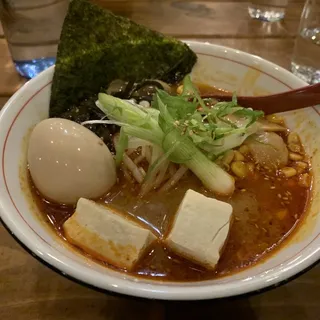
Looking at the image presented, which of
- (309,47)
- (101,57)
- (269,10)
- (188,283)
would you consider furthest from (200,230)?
(269,10)

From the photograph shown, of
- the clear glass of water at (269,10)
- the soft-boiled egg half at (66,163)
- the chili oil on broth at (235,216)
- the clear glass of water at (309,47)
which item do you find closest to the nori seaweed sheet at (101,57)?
the soft-boiled egg half at (66,163)

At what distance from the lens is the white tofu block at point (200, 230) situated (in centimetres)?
102

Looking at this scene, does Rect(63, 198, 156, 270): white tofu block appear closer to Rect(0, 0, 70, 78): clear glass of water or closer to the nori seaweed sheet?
the nori seaweed sheet

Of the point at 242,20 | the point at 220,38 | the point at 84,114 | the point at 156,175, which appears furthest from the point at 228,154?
the point at 242,20

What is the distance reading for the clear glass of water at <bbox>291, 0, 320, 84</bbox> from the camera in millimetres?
1842

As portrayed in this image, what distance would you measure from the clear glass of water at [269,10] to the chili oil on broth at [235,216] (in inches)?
46.7

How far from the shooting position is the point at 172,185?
49.6 inches

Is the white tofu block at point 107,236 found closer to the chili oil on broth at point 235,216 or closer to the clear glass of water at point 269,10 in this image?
the chili oil on broth at point 235,216

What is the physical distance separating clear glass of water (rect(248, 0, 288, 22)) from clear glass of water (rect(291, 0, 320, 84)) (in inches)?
13.1

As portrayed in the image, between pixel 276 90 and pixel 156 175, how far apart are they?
0.53 m

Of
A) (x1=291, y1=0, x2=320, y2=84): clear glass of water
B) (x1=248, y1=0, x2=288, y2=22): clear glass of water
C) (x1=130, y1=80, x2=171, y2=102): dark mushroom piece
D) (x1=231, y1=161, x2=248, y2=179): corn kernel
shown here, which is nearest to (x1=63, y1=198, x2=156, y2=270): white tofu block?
(x1=231, y1=161, x2=248, y2=179): corn kernel

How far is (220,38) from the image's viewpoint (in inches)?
81.4

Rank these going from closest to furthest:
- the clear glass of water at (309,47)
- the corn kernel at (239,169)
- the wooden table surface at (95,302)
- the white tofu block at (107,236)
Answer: the white tofu block at (107,236) < the wooden table surface at (95,302) < the corn kernel at (239,169) < the clear glass of water at (309,47)

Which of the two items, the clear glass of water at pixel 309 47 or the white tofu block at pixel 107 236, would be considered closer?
the white tofu block at pixel 107 236
